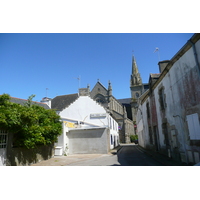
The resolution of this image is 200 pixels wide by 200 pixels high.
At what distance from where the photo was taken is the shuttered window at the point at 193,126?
6486 mm

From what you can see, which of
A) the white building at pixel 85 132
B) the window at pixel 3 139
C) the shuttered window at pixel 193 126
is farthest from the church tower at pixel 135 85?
the window at pixel 3 139

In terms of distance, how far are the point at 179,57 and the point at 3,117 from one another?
876 cm

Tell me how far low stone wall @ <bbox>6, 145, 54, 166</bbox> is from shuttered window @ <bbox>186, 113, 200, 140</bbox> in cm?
903

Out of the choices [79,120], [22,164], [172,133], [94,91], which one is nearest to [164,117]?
[172,133]

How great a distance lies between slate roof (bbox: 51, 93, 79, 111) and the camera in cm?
3212

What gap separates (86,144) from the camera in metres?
15.3

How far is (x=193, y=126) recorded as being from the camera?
6.79 meters

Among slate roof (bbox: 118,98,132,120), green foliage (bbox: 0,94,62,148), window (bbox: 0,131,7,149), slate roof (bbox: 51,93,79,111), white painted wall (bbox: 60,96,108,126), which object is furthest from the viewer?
slate roof (bbox: 118,98,132,120)

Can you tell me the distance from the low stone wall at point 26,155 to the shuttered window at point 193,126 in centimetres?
903

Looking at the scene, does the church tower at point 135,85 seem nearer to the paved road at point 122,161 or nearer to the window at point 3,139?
the paved road at point 122,161

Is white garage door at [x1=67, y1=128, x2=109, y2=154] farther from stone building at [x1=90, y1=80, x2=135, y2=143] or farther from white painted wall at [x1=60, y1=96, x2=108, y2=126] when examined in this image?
stone building at [x1=90, y1=80, x2=135, y2=143]

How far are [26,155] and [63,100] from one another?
24.9 metres

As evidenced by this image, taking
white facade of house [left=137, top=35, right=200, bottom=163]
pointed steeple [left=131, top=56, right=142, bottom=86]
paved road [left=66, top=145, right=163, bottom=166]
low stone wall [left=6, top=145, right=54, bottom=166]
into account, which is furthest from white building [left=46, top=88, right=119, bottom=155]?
pointed steeple [left=131, top=56, right=142, bottom=86]

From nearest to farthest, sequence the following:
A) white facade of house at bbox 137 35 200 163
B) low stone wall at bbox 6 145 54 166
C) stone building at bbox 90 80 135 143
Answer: white facade of house at bbox 137 35 200 163, low stone wall at bbox 6 145 54 166, stone building at bbox 90 80 135 143
